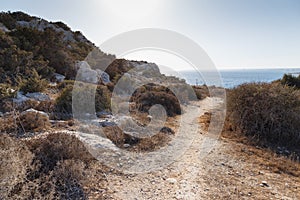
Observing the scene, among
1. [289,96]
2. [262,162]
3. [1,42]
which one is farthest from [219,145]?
[1,42]

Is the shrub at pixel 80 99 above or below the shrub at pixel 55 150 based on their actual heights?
above

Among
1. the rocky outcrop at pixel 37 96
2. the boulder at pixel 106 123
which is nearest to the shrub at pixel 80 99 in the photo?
the rocky outcrop at pixel 37 96

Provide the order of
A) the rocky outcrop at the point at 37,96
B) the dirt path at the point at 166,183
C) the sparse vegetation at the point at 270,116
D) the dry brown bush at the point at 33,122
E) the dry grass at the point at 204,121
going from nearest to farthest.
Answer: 1. the dirt path at the point at 166,183
2. the dry brown bush at the point at 33,122
3. the sparse vegetation at the point at 270,116
4. the rocky outcrop at the point at 37,96
5. the dry grass at the point at 204,121

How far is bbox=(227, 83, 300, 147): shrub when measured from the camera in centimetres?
678

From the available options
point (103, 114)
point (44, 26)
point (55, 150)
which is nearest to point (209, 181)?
point (55, 150)

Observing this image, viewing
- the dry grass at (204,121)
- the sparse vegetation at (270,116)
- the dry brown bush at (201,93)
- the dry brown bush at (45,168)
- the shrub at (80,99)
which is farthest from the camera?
the dry brown bush at (201,93)

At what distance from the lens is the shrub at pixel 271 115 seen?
6.78m

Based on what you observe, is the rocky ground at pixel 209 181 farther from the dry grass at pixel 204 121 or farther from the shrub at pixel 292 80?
the shrub at pixel 292 80

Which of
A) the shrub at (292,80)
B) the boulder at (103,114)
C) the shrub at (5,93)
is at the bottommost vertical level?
the boulder at (103,114)

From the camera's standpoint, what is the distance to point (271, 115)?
267 inches

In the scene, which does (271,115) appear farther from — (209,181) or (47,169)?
(47,169)

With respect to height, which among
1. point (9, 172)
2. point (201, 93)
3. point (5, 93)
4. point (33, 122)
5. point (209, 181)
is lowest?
point (209, 181)

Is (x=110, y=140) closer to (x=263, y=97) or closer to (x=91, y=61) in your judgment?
(x=263, y=97)

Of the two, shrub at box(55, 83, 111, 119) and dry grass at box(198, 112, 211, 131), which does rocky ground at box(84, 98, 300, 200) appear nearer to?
dry grass at box(198, 112, 211, 131)
